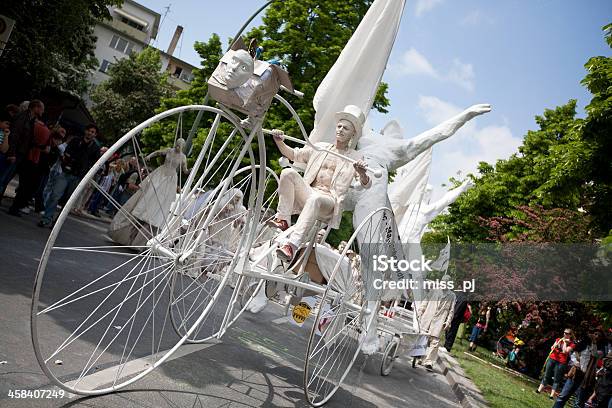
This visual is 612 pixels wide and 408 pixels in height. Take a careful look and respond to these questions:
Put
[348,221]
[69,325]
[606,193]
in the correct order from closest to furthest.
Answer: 1. [69,325]
2. [606,193]
3. [348,221]

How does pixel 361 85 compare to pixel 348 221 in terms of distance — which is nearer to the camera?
pixel 361 85

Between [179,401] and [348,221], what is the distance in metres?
19.2

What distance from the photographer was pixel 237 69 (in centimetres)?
368

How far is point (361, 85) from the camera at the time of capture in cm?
776

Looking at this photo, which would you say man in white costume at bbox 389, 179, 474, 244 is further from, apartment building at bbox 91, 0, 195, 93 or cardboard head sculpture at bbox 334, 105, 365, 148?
apartment building at bbox 91, 0, 195, 93

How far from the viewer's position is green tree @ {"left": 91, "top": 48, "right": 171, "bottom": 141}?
2007 inches

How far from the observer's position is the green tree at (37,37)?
18.0 meters

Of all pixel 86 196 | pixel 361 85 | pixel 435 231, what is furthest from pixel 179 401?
pixel 435 231

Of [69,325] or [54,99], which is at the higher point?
[54,99]

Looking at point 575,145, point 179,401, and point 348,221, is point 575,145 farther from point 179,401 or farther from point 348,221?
point 348,221

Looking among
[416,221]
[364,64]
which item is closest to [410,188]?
[416,221]

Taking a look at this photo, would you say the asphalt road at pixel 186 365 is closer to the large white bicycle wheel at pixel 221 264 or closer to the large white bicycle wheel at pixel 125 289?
the large white bicycle wheel at pixel 125 289

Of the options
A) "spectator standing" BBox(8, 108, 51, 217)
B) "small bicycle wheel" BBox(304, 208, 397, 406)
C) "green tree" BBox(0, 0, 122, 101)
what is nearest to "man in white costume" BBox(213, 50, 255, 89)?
"small bicycle wheel" BBox(304, 208, 397, 406)

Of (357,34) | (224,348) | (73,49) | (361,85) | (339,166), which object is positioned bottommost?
(224,348)
